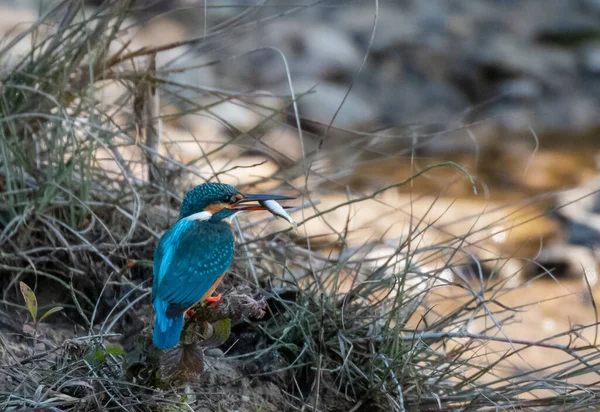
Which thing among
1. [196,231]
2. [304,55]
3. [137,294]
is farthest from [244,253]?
[304,55]

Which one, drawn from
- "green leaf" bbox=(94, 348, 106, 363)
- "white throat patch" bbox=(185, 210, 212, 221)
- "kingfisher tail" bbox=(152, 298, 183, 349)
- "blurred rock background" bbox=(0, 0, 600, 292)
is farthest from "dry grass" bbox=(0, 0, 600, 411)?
"blurred rock background" bbox=(0, 0, 600, 292)

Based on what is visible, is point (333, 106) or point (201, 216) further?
point (333, 106)

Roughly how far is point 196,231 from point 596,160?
269 inches

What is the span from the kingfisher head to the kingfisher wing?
0.13 ft

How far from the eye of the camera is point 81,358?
161 cm

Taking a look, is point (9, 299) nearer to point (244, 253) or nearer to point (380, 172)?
point (244, 253)

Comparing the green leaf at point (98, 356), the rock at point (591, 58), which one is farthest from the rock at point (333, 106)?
the green leaf at point (98, 356)

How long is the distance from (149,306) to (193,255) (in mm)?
463

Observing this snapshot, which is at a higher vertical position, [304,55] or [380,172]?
[304,55]

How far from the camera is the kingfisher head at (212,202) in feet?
5.70

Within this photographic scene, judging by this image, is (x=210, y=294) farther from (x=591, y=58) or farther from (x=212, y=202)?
(x=591, y=58)

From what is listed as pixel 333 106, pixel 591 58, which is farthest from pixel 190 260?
pixel 591 58

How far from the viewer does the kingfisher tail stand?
4.79 ft

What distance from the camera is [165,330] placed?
1475 mm
